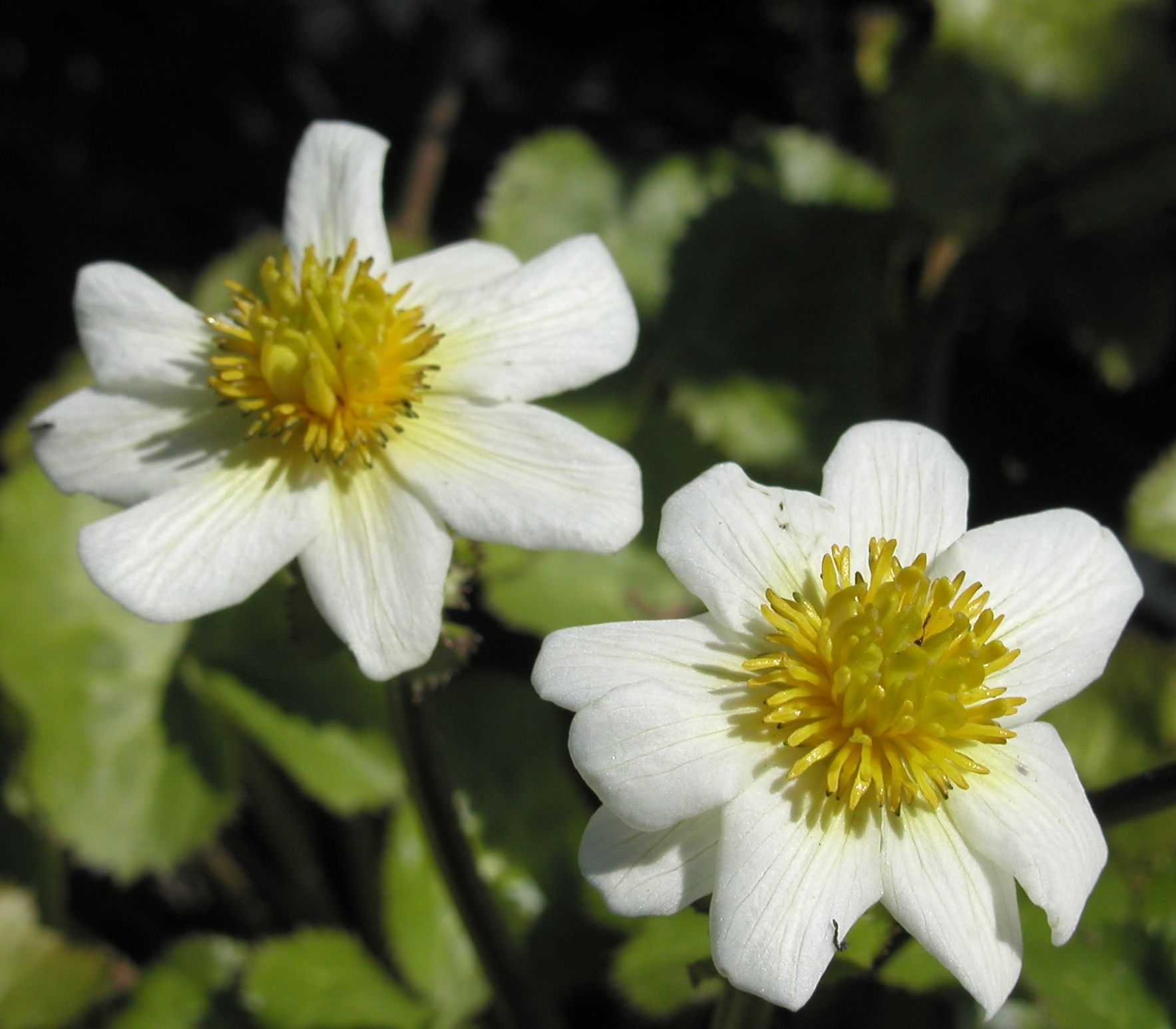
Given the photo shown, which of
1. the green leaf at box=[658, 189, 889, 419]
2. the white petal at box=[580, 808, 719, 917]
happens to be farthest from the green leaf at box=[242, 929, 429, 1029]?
the green leaf at box=[658, 189, 889, 419]

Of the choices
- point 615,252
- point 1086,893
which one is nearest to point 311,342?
point 1086,893

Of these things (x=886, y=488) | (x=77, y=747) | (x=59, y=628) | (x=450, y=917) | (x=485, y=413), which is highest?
(x=485, y=413)

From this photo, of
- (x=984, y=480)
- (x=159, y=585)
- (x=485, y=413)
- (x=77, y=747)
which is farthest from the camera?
(x=984, y=480)

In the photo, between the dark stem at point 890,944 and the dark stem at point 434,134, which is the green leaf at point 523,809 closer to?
the dark stem at point 890,944

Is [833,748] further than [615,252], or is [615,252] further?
[615,252]

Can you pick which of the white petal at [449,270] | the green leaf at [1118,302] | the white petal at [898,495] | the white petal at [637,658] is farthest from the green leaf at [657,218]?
the white petal at [637,658]

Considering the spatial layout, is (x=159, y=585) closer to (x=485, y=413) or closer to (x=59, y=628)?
(x=485, y=413)
